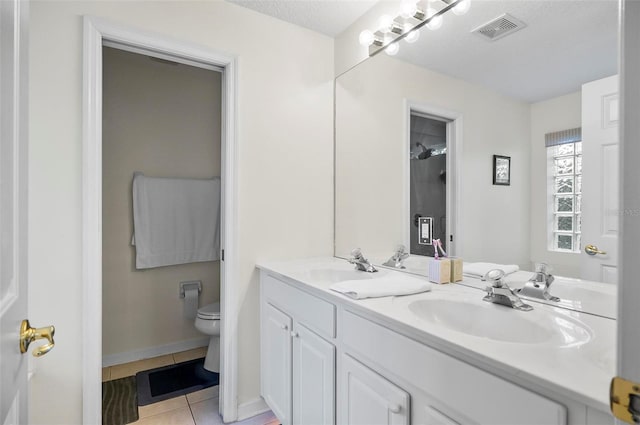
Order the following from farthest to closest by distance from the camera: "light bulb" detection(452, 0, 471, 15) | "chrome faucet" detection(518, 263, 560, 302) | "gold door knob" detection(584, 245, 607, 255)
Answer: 1. "light bulb" detection(452, 0, 471, 15)
2. "chrome faucet" detection(518, 263, 560, 302)
3. "gold door knob" detection(584, 245, 607, 255)

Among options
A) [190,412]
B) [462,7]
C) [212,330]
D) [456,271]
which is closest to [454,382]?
[456,271]

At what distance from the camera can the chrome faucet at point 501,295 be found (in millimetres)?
1056

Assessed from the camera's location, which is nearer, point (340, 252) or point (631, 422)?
point (631, 422)

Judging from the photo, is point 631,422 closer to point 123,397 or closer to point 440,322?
point 440,322

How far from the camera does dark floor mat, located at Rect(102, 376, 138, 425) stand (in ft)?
5.97

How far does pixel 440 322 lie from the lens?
1.15 metres

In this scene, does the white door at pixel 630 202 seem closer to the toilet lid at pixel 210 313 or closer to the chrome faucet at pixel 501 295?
the chrome faucet at pixel 501 295

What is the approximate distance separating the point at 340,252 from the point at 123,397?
1.60 metres

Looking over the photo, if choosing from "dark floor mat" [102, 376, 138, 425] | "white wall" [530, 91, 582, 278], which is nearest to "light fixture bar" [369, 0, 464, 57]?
"white wall" [530, 91, 582, 278]

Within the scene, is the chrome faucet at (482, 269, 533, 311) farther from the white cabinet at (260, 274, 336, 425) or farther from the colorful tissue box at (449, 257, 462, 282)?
the white cabinet at (260, 274, 336, 425)

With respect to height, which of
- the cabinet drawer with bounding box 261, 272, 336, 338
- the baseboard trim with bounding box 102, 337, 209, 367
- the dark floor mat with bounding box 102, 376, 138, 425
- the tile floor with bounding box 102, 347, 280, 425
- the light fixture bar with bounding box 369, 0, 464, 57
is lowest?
the tile floor with bounding box 102, 347, 280, 425

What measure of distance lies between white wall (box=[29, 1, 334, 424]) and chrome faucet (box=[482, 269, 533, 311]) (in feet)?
3.86

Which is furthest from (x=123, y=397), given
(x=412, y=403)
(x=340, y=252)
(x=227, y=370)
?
(x=412, y=403)

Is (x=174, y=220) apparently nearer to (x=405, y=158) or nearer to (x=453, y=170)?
(x=405, y=158)
